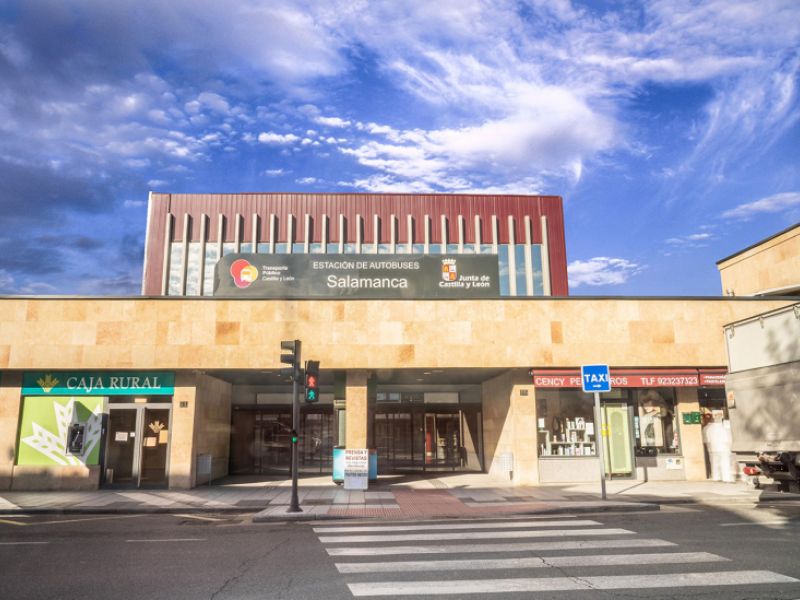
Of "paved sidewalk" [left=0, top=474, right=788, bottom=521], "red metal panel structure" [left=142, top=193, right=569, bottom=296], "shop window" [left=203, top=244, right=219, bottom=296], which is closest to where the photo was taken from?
"paved sidewalk" [left=0, top=474, right=788, bottom=521]

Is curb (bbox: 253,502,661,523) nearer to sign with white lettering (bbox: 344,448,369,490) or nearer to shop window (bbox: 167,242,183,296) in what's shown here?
sign with white lettering (bbox: 344,448,369,490)

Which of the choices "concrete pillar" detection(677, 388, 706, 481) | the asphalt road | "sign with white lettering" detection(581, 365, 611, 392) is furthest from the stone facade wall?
the asphalt road

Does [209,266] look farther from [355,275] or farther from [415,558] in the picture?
[415,558]

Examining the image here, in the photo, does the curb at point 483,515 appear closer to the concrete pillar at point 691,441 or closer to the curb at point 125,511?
the curb at point 125,511

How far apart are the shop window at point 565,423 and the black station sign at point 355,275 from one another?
161 inches

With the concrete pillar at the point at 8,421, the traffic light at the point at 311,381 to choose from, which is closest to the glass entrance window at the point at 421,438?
the traffic light at the point at 311,381

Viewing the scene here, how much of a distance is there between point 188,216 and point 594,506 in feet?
132

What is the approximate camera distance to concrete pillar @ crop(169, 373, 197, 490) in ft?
61.3

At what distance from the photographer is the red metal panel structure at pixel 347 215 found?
1843 inches

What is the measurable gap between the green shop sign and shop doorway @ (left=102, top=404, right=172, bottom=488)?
20.0 inches

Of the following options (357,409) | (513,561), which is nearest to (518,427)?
(357,409)

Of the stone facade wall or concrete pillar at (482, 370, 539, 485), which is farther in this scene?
concrete pillar at (482, 370, 539, 485)

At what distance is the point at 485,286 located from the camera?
2175cm

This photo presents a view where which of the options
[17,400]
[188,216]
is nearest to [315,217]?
[188,216]
